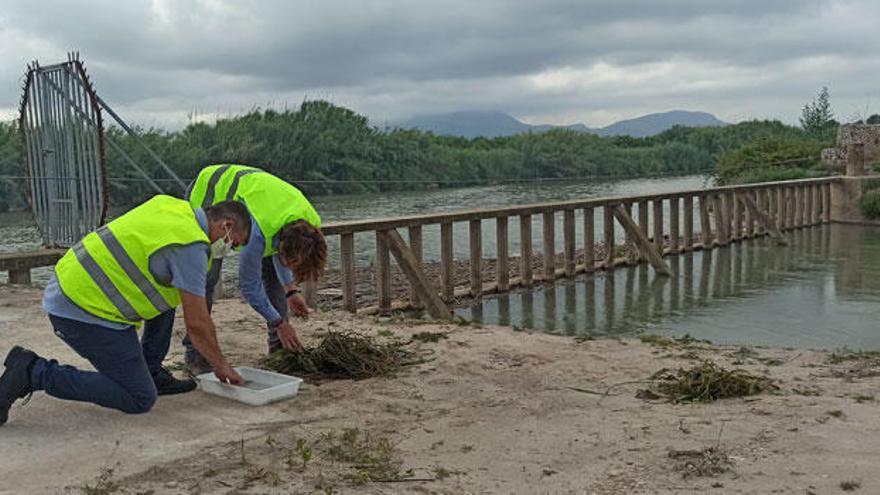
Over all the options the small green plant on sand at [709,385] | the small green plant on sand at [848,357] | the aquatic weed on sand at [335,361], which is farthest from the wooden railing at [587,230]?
the small green plant on sand at [848,357]

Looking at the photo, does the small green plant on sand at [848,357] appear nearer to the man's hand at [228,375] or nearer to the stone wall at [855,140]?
the man's hand at [228,375]

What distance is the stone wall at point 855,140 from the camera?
2759 cm

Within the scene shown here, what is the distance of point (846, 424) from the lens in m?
4.17

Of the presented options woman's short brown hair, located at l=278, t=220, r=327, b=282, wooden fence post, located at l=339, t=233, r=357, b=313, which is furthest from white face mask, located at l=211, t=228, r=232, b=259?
wooden fence post, located at l=339, t=233, r=357, b=313

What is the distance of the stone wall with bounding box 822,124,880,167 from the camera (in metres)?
27.6

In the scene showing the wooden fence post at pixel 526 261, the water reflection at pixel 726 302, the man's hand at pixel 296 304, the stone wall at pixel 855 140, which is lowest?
the water reflection at pixel 726 302

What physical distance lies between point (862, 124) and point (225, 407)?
28.8m

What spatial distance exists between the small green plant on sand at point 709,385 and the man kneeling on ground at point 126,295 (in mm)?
2424

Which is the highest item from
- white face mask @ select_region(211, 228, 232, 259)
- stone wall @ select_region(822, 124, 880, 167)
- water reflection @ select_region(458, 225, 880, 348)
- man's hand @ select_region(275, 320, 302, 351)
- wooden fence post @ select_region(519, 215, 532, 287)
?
stone wall @ select_region(822, 124, 880, 167)

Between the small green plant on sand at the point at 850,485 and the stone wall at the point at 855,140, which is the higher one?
the stone wall at the point at 855,140

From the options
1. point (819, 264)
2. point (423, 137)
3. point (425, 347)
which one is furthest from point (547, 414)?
point (423, 137)

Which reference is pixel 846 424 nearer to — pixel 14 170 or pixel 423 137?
pixel 14 170

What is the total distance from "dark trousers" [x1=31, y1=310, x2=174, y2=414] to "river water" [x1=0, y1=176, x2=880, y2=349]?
5.75m

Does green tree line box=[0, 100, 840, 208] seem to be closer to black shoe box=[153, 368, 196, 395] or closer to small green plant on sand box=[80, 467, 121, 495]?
black shoe box=[153, 368, 196, 395]
